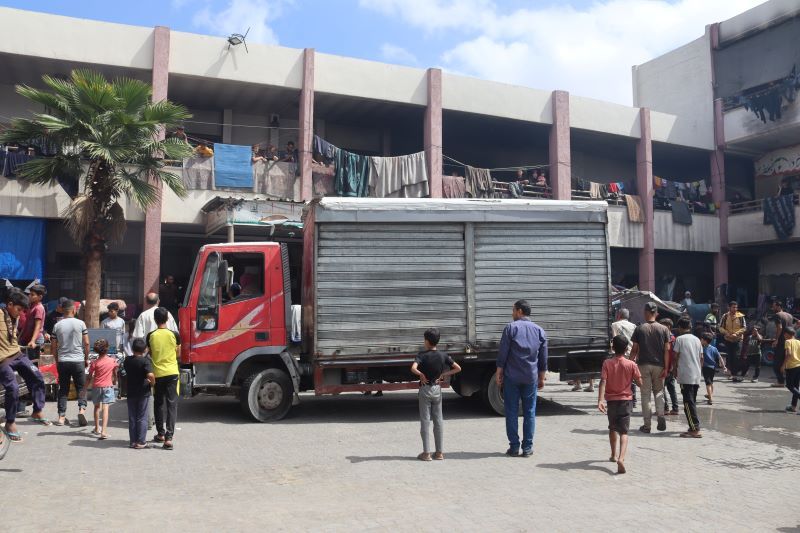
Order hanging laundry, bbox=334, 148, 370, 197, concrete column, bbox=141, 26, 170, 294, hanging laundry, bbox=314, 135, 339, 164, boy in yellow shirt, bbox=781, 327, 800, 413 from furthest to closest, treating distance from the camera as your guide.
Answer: hanging laundry, bbox=334, 148, 370, 197 → hanging laundry, bbox=314, 135, 339, 164 → concrete column, bbox=141, 26, 170, 294 → boy in yellow shirt, bbox=781, 327, 800, 413

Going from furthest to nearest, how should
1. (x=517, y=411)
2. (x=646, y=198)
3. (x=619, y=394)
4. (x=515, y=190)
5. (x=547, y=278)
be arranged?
1. (x=646, y=198)
2. (x=515, y=190)
3. (x=547, y=278)
4. (x=517, y=411)
5. (x=619, y=394)

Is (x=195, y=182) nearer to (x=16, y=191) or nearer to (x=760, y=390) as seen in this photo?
(x=16, y=191)

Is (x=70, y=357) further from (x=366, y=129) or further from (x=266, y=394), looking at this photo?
(x=366, y=129)

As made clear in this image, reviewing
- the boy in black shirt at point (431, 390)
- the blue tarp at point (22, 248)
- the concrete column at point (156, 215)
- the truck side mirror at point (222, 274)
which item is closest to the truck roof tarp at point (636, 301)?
the boy in black shirt at point (431, 390)

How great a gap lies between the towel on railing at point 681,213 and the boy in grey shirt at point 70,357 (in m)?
21.1

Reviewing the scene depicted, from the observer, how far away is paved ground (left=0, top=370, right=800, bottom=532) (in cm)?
530

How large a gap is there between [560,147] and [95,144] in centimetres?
1400

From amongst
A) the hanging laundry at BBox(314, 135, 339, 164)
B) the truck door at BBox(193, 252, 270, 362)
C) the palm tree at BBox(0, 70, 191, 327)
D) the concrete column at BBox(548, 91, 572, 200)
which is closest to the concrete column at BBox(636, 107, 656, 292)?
the concrete column at BBox(548, 91, 572, 200)

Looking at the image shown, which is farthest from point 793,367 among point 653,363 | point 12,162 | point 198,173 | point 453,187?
point 12,162

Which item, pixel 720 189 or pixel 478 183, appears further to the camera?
pixel 720 189

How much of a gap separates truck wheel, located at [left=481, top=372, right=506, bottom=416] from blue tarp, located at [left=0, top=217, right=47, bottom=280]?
462 inches

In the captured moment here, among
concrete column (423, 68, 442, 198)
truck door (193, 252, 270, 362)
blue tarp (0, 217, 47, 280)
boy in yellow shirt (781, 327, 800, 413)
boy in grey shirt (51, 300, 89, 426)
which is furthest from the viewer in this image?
concrete column (423, 68, 442, 198)

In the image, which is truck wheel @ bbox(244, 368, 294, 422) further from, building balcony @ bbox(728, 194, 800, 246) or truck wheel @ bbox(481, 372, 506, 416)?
building balcony @ bbox(728, 194, 800, 246)

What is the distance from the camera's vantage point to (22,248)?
16.4 m
